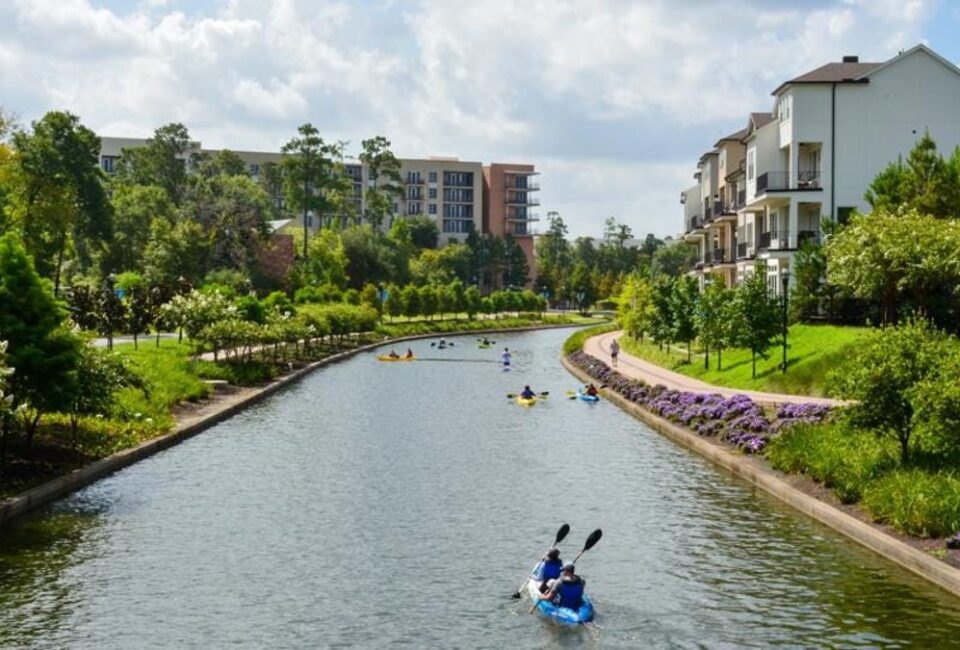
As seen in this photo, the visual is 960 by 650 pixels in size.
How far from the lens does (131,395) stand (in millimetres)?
38375

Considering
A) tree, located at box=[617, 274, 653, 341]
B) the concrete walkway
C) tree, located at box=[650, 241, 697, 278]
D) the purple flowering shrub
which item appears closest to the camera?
the purple flowering shrub

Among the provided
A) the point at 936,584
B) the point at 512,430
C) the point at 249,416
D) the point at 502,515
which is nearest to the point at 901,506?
the point at 936,584

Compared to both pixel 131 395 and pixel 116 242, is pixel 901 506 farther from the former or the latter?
pixel 116 242

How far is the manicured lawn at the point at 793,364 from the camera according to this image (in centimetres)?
4438

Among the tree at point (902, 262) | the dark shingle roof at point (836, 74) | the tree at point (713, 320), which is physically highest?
the dark shingle roof at point (836, 74)

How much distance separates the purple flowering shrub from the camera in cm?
3334

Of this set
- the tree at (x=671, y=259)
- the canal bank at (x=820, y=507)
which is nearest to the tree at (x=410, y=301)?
the tree at (x=671, y=259)

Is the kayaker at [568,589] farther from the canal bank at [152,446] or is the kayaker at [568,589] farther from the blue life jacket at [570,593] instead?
the canal bank at [152,446]

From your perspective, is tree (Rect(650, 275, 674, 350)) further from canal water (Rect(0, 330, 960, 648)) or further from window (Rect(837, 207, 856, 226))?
canal water (Rect(0, 330, 960, 648))

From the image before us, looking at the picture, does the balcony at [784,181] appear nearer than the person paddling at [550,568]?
No

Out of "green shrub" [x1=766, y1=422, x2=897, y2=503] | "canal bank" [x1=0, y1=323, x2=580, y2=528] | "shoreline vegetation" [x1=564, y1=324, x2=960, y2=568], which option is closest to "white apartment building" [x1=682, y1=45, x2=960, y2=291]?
"canal bank" [x1=0, y1=323, x2=580, y2=528]

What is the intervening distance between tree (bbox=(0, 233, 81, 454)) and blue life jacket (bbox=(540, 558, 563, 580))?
13235 millimetres

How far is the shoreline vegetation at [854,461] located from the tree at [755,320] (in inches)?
382

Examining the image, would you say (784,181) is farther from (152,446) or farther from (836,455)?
(152,446)
